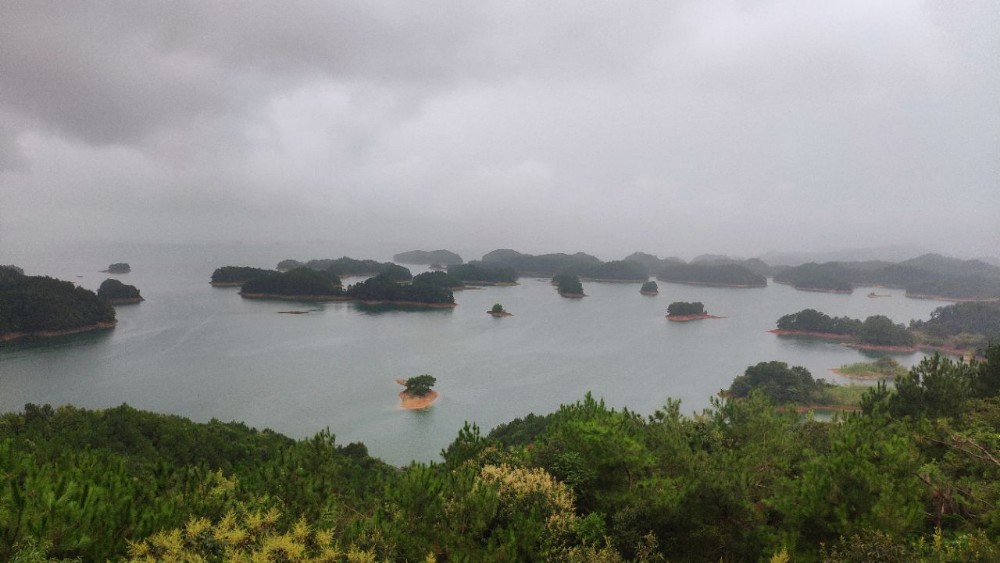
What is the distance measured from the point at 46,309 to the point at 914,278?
175 metres

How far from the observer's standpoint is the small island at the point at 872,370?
137 ft

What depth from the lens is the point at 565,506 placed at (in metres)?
7.26

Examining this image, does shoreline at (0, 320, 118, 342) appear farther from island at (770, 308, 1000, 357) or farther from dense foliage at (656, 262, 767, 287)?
dense foliage at (656, 262, 767, 287)

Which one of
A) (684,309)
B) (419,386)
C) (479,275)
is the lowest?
(419,386)

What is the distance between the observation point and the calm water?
3128 cm

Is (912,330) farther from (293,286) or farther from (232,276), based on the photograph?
(232,276)

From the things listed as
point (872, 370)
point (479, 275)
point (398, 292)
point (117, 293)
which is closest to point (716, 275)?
point (479, 275)

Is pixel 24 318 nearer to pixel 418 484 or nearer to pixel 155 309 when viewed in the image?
pixel 155 309

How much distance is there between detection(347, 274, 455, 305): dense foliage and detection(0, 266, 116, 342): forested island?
35081 mm

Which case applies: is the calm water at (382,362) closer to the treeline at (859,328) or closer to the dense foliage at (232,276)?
the treeline at (859,328)

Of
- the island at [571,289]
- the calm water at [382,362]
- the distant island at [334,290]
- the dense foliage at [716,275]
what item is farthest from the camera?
the dense foliage at [716,275]

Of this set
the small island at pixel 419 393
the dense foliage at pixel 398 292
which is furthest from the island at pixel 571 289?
the small island at pixel 419 393

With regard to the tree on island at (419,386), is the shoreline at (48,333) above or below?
Answer: above

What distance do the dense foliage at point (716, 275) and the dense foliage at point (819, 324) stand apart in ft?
218
